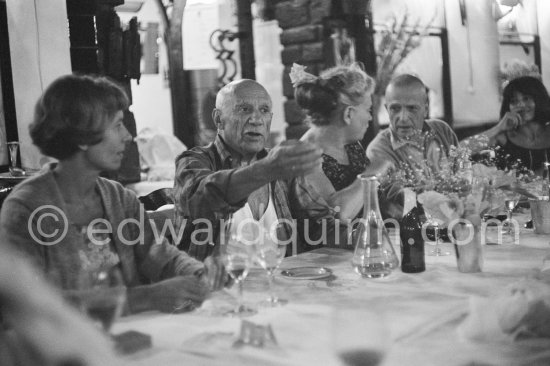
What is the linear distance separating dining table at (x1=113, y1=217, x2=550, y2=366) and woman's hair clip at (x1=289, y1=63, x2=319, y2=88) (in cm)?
142

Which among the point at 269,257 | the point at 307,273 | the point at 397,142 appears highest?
the point at 397,142

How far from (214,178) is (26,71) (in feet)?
6.81

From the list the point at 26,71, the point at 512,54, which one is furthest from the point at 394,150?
the point at 26,71

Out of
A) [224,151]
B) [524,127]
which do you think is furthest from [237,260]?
[524,127]

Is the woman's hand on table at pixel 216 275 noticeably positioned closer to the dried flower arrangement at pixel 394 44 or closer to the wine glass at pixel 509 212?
the wine glass at pixel 509 212

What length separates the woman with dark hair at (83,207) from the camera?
5.99 feet

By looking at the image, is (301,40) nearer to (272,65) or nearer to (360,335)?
(272,65)

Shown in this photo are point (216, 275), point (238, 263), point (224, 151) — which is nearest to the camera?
point (238, 263)

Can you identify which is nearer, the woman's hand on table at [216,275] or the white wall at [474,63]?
the woman's hand on table at [216,275]

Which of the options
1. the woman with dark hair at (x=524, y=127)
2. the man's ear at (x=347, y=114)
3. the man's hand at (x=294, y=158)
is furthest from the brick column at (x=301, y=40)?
the man's hand at (x=294, y=158)

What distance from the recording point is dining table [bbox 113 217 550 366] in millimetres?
1213

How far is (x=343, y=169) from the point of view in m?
3.35

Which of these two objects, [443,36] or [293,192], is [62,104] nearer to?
[293,192]

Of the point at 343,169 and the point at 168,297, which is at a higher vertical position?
the point at 343,169
